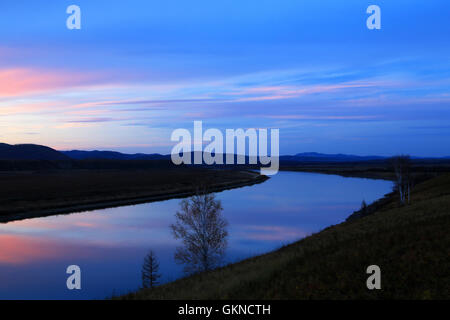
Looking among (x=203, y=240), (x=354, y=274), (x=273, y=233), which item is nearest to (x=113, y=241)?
(x=203, y=240)

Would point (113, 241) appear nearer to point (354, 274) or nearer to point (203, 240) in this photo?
point (203, 240)

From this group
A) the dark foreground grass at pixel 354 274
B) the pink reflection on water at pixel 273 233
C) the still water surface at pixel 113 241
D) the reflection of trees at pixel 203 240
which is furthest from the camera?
the pink reflection on water at pixel 273 233

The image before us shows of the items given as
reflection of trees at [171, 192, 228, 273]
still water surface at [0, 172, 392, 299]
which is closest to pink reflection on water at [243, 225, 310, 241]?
still water surface at [0, 172, 392, 299]

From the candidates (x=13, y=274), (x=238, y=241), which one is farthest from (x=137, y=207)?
(x=13, y=274)

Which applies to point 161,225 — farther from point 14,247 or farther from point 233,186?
point 233,186

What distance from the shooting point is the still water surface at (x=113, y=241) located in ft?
81.0

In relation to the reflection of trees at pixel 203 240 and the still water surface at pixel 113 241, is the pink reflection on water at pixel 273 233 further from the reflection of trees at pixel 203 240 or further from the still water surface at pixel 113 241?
the reflection of trees at pixel 203 240

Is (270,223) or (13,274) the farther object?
(270,223)

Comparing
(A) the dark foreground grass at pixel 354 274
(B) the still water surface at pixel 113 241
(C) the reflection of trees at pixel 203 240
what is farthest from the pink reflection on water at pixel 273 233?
(A) the dark foreground grass at pixel 354 274

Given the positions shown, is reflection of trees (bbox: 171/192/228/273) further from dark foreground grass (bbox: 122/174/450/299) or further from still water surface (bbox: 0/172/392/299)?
dark foreground grass (bbox: 122/174/450/299)

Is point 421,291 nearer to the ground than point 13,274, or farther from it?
farther from it

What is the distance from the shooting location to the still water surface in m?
24.7
